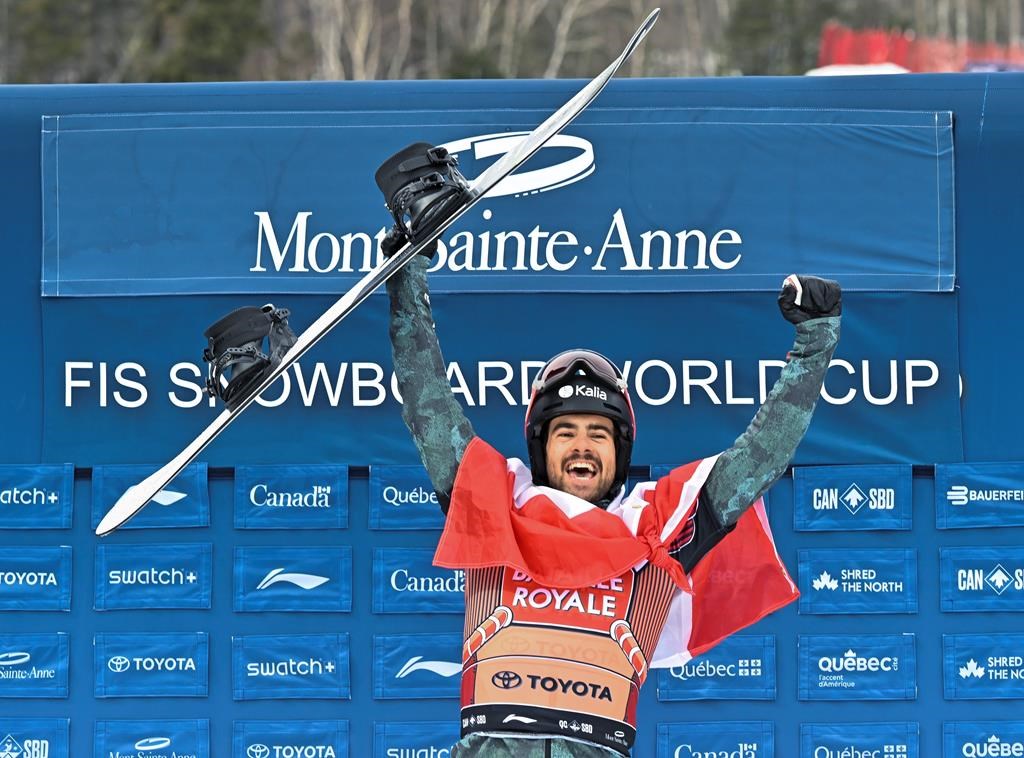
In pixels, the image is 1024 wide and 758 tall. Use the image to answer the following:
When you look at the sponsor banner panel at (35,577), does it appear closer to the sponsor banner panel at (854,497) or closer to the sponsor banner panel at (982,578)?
the sponsor banner panel at (854,497)

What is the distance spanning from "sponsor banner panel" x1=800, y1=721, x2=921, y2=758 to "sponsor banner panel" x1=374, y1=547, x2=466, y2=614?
102 cm

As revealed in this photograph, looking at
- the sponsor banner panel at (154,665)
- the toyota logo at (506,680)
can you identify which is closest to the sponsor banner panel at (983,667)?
the toyota logo at (506,680)

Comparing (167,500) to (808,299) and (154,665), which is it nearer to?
(154,665)

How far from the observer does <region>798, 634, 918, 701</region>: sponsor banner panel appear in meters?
3.94

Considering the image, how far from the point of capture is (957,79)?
3951 millimetres

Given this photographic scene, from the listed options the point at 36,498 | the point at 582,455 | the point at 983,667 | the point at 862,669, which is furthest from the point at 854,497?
the point at 36,498

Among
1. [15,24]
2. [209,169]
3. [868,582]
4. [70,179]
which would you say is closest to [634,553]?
[868,582]

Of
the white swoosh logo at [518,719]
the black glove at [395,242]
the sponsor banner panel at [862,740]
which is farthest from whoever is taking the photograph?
the sponsor banner panel at [862,740]

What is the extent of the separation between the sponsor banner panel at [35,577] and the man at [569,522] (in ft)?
4.60

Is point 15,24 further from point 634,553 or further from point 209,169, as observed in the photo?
point 634,553

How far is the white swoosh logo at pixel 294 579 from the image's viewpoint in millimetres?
3965

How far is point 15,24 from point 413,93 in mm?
19476

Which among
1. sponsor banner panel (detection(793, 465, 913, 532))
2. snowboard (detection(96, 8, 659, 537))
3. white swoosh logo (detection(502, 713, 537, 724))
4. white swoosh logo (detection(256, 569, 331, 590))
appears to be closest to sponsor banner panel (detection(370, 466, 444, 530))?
white swoosh logo (detection(256, 569, 331, 590))

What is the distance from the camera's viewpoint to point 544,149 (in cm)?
398
